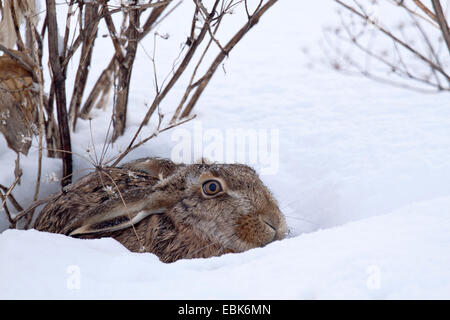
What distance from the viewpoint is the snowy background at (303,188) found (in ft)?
5.21

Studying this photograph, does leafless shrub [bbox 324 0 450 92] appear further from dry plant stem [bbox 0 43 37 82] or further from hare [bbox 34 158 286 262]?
dry plant stem [bbox 0 43 37 82]

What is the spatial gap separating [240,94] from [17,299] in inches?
139

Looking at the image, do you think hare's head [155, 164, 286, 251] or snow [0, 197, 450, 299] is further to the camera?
hare's head [155, 164, 286, 251]

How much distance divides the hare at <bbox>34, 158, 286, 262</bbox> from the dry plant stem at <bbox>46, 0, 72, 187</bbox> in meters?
0.27

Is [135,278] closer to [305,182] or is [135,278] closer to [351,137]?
[305,182]

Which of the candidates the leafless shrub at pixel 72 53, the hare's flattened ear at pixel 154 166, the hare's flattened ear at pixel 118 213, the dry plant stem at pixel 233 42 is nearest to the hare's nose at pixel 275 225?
the hare's flattened ear at pixel 118 213

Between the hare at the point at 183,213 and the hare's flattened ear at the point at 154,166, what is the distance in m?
0.36

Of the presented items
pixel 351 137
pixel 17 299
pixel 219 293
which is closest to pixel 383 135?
pixel 351 137

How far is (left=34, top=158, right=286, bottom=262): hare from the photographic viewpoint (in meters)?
2.74

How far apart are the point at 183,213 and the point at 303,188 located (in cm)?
96

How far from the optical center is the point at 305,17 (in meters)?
6.80

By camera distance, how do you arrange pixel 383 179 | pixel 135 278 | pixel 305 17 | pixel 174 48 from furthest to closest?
1. pixel 305 17
2. pixel 174 48
3. pixel 383 179
4. pixel 135 278

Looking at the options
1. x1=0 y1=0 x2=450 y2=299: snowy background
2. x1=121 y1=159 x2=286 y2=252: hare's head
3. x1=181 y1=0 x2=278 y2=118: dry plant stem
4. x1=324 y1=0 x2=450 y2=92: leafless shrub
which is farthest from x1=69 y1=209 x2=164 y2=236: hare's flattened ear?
x1=324 y1=0 x2=450 y2=92: leafless shrub

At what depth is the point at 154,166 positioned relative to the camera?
3.47 meters
